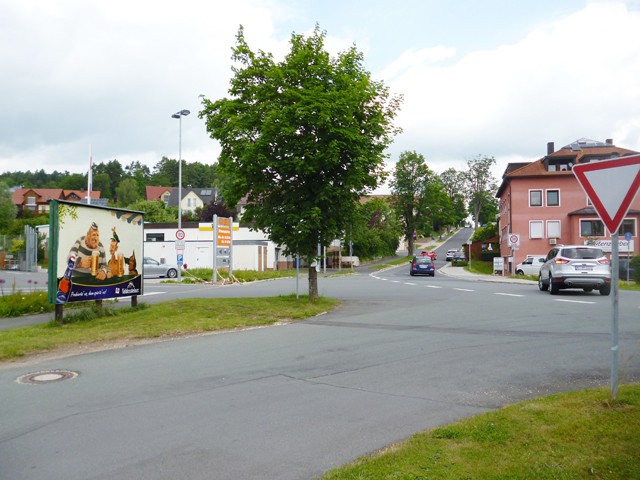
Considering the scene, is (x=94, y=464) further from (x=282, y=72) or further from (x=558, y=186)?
(x=558, y=186)

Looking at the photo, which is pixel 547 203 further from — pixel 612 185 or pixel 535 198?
pixel 612 185

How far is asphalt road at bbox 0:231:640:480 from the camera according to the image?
4.57m

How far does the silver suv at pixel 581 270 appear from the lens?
1988cm

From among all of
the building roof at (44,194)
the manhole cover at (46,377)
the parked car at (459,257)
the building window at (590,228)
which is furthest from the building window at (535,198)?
the building roof at (44,194)

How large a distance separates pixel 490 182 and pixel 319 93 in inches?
4223

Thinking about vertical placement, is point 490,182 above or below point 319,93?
above

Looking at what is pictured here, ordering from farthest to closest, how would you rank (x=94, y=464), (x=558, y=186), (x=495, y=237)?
(x=495, y=237) < (x=558, y=186) < (x=94, y=464)

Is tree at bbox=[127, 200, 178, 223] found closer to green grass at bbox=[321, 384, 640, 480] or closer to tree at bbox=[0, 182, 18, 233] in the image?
tree at bbox=[0, 182, 18, 233]

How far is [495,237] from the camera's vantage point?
83625 millimetres

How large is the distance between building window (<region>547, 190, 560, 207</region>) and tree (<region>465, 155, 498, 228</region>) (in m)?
57.0

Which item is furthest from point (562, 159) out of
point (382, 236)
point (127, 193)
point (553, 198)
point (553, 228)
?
point (127, 193)

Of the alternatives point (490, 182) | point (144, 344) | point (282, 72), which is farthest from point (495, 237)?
point (144, 344)

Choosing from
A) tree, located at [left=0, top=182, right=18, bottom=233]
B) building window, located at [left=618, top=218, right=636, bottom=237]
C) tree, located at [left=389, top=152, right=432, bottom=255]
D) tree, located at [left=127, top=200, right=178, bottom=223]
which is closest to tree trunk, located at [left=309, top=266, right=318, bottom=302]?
building window, located at [left=618, top=218, right=636, bottom=237]

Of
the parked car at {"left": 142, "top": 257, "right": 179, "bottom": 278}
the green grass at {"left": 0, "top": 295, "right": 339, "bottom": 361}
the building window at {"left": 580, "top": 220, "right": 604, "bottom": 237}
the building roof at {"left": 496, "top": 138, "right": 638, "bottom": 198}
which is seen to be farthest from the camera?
the building roof at {"left": 496, "top": 138, "right": 638, "bottom": 198}
